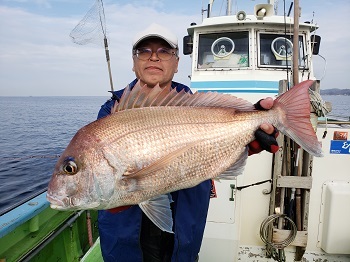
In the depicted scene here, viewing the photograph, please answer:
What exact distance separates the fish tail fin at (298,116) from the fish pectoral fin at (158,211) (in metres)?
0.98

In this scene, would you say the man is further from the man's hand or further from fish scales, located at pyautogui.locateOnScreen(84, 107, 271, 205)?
fish scales, located at pyautogui.locateOnScreen(84, 107, 271, 205)

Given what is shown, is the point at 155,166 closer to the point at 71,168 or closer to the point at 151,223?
the point at 71,168

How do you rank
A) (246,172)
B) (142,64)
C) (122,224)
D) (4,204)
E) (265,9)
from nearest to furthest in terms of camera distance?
(122,224), (142,64), (246,172), (265,9), (4,204)

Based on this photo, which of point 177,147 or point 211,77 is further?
point 211,77

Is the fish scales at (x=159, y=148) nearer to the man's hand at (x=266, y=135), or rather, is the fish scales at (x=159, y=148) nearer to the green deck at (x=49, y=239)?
the man's hand at (x=266, y=135)

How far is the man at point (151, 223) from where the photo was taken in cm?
225

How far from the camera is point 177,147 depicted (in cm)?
183

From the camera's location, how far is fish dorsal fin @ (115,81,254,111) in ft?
6.26

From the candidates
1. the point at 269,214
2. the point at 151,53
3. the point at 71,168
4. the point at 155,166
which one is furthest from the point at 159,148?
the point at 269,214

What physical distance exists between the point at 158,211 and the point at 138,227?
53 cm

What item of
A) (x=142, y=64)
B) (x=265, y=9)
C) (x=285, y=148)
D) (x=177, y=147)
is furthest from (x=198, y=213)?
(x=265, y=9)

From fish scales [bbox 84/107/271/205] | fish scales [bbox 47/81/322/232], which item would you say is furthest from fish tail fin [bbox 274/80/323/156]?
fish scales [bbox 84/107/271/205]

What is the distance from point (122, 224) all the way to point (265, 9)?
4.68 m

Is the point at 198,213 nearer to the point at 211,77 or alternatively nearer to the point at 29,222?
the point at 29,222
